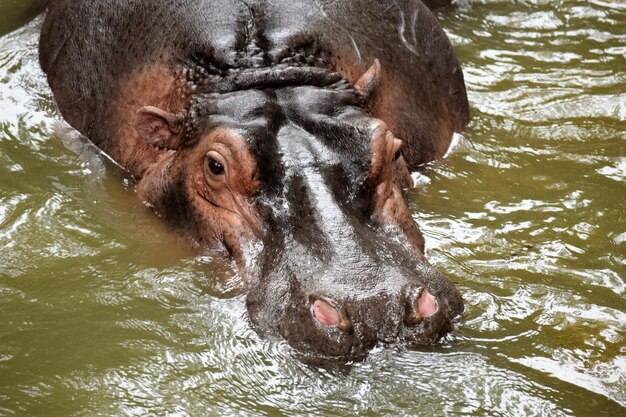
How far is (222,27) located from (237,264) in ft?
5.24

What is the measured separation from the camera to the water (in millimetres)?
4449

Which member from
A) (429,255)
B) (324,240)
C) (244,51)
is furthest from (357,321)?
(244,51)

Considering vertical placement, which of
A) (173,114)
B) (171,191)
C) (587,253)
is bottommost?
(587,253)

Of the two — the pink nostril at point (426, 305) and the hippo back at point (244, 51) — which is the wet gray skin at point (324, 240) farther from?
the hippo back at point (244, 51)

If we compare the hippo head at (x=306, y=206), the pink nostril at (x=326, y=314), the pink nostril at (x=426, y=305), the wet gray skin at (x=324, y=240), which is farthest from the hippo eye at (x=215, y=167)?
the pink nostril at (x=426, y=305)

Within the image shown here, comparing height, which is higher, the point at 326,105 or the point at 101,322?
the point at 326,105

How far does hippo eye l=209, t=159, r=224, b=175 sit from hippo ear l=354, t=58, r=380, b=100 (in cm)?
103

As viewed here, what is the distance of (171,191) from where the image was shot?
19.7 ft

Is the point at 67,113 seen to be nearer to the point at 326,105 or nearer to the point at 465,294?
the point at 326,105

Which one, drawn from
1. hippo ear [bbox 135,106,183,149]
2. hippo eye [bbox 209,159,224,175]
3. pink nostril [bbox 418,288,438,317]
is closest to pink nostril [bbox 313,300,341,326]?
pink nostril [bbox 418,288,438,317]

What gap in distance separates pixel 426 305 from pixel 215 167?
4.91 feet

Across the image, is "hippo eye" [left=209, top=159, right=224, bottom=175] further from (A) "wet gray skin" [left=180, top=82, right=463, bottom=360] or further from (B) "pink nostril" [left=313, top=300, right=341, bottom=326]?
(B) "pink nostril" [left=313, top=300, right=341, bottom=326]

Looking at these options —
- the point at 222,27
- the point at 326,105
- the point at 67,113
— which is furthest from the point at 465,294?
the point at 67,113

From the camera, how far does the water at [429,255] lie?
4449mm
